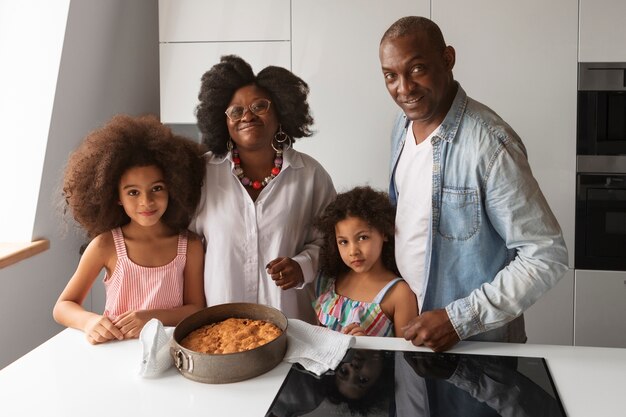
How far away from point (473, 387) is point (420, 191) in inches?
19.4

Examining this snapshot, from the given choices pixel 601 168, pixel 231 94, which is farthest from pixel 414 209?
pixel 601 168

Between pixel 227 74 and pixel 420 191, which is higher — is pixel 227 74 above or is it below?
above

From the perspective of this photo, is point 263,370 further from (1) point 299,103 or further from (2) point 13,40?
(2) point 13,40

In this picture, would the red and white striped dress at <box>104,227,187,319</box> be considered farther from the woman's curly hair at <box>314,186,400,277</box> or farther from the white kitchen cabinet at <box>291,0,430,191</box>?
the white kitchen cabinet at <box>291,0,430,191</box>

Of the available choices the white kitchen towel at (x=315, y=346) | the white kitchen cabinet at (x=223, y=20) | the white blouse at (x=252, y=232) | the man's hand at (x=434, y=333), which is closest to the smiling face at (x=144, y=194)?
the white blouse at (x=252, y=232)

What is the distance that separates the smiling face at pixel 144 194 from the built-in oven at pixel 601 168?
71.3 inches

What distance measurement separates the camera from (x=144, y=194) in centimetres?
160

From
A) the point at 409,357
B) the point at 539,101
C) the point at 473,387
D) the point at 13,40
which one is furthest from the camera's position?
the point at 539,101

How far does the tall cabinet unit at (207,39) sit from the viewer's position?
278cm

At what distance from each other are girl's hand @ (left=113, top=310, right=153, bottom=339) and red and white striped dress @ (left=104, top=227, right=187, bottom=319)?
6.9 inches

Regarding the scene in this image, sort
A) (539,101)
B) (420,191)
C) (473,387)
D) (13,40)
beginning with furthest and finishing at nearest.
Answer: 1. (539,101)
2. (13,40)
3. (420,191)
4. (473,387)

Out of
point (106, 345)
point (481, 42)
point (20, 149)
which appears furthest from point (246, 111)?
point (481, 42)

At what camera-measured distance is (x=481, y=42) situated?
2.68 meters

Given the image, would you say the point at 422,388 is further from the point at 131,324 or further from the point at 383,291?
the point at 131,324
